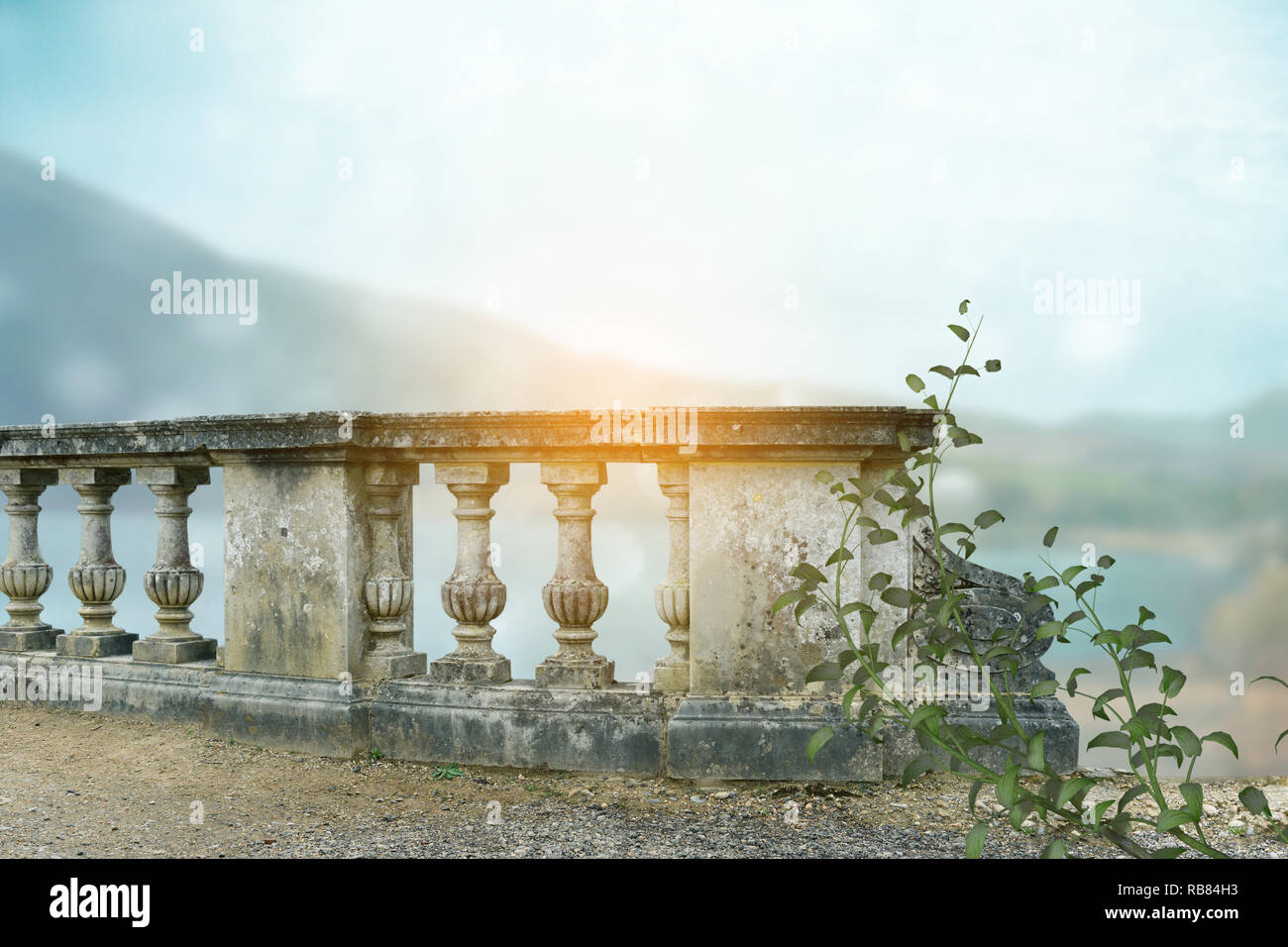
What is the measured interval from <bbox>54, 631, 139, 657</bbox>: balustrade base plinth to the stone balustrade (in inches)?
15.9

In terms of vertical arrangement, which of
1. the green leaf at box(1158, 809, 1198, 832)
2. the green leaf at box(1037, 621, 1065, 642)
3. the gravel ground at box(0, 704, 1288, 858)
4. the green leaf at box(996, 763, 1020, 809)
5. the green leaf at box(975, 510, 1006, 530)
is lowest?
the gravel ground at box(0, 704, 1288, 858)

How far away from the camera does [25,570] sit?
19.0 ft

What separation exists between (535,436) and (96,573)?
290cm

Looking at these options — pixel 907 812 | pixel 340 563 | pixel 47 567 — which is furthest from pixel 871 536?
pixel 47 567

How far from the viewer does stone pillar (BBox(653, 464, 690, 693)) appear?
4.14 metres

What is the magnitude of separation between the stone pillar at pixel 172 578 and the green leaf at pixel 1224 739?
4536 mm

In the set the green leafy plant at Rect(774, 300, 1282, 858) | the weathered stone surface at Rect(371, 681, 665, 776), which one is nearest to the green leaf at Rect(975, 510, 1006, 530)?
the green leafy plant at Rect(774, 300, 1282, 858)

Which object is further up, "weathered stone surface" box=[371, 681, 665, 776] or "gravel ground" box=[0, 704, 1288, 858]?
"weathered stone surface" box=[371, 681, 665, 776]

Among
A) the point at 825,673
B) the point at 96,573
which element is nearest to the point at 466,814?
the point at 825,673

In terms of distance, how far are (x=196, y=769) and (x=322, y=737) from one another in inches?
21.8

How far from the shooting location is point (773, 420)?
3.90 meters

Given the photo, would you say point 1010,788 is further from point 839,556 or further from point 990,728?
point 990,728

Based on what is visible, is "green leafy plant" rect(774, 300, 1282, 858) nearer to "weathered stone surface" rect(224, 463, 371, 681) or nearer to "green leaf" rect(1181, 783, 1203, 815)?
"green leaf" rect(1181, 783, 1203, 815)

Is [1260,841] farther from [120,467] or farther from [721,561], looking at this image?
[120,467]
